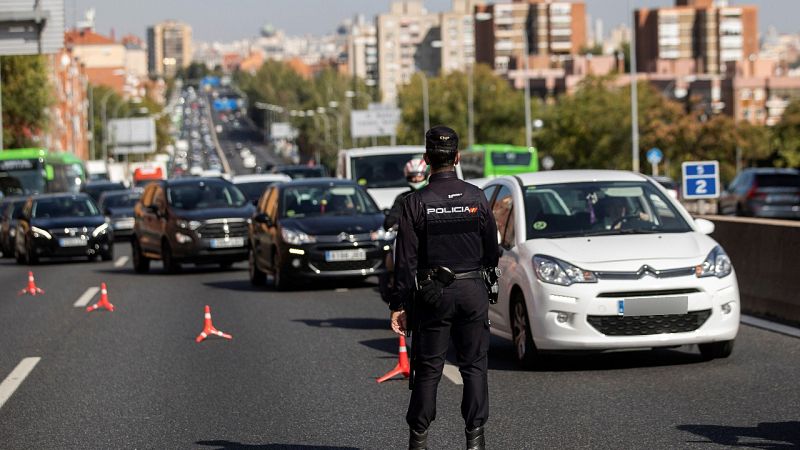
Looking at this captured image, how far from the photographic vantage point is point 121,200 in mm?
45344

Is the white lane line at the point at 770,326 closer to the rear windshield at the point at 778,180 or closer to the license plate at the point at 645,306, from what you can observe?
the license plate at the point at 645,306

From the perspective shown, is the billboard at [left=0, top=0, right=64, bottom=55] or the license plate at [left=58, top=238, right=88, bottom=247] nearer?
the billboard at [left=0, top=0, right=64, bottom=55]

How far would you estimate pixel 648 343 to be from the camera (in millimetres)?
11102

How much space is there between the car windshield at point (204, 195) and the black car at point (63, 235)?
17.5 ft

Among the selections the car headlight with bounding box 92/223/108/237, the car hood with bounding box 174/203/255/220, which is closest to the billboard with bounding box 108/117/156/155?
the car headlight with bounding box 92/223/108/237

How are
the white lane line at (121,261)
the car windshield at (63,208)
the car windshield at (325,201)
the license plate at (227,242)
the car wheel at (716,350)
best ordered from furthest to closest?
the car windshield at (63,208), the white lane line at (121,261), the license plate at (227,242), the car windshield at (325,201), the car wheel at (716,350)

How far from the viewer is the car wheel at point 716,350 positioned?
1164 cm

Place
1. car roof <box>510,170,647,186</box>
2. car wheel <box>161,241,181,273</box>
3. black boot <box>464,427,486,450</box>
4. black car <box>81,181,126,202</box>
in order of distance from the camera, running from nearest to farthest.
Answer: black boot <box>464,427,486,450</box>
car roof <box>510,170,647,186</box>
car wheel <box>161,241,181,273</box>
black car <box>81,181,126,202</box>

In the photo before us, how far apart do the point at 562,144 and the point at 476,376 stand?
92.6m

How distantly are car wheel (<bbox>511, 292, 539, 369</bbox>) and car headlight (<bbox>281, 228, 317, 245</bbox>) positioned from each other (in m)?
9.19

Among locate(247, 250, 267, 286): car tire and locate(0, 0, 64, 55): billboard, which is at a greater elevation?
locate(0, 0, 64, 55): billboard

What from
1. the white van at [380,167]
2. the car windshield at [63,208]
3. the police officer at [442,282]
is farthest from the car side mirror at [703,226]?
the car windshield at [63,208]

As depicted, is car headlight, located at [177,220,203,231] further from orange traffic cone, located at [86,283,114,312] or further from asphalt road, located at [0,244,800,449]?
asphalt road, located at [0,244,800,449]

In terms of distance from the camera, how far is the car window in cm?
1239
